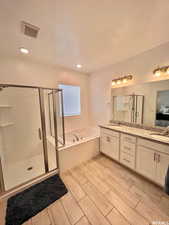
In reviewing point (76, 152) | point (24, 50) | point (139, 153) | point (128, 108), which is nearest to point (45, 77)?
point (24, 50)

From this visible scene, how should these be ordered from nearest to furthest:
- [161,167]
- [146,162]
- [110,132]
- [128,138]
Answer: [161,167] → [146,162] → [128,138] → [110,132]

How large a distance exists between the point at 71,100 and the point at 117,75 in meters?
1.58

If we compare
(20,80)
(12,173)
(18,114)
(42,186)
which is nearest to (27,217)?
(42,186)

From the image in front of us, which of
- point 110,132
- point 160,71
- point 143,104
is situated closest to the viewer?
point 160,71

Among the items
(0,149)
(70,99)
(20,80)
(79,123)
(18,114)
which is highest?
(20,80)

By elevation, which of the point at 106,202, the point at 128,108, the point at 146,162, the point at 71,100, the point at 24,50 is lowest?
the point at 106,202

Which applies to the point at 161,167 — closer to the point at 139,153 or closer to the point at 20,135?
the point at 139,153

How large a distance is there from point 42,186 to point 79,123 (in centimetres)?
207

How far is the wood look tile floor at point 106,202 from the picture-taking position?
46.9 inches

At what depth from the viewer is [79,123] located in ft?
11.4

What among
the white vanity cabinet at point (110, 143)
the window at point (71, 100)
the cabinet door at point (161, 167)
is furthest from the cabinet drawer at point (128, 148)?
the window at point (71, 100)

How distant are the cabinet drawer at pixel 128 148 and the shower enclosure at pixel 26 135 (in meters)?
1.34

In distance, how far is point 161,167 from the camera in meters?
1.52

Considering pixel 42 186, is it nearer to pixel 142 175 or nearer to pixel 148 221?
pixel 148 221
